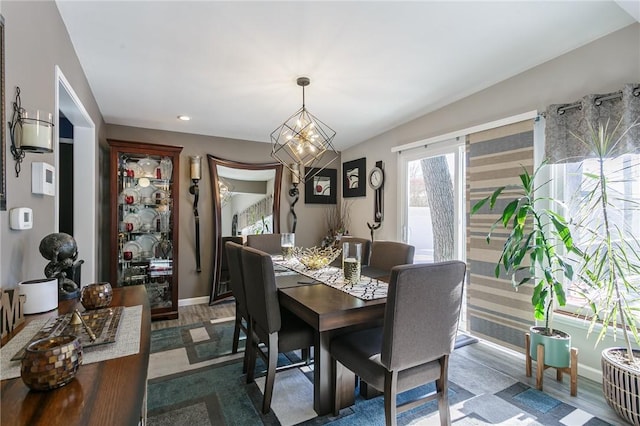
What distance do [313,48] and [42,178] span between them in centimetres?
193

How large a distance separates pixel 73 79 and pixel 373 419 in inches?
124

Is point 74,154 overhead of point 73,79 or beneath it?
beneath

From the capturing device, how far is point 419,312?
1.51 meters

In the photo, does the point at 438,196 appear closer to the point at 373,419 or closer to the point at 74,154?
the point at 373,419

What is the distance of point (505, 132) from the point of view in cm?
291

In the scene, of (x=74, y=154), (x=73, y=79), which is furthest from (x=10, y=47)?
(x=74, y=154)

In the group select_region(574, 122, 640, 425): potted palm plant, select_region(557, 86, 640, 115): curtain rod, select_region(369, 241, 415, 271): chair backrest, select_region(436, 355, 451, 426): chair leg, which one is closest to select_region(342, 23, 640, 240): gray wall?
select_region(557, 86, 640, 115): curtain rod

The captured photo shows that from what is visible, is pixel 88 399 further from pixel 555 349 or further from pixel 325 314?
pixel 555 349

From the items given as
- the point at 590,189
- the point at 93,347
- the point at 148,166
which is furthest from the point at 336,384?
the point at 148,166

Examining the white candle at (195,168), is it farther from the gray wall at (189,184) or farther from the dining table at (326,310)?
the dining table at (326,310)

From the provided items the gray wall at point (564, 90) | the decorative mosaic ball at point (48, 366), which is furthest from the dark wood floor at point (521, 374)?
the decorative mosaic ball at point (48, 366)

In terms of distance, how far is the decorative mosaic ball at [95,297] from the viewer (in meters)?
1.38

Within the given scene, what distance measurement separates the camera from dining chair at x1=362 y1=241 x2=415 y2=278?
2617mm

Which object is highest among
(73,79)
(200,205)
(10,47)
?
(73,79)
